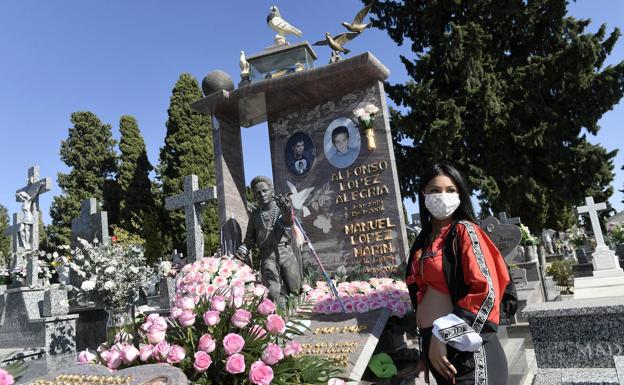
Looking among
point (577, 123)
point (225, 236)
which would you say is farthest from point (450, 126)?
point (225, 236)

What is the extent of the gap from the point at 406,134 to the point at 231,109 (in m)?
9.92

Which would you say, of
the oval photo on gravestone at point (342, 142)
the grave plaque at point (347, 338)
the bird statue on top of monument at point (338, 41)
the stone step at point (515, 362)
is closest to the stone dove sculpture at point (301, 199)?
the oval photo on gravestone at point (342, 142)

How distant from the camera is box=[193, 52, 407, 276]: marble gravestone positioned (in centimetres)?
634

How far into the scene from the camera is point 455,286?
2256 millimetres

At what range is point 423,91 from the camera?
1544 cm

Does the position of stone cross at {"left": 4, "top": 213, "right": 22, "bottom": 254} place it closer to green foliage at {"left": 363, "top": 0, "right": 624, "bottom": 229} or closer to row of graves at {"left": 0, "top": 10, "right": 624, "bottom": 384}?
row of graves at {"left": 0, "top": 10, "right": 624, "bottom": 384}

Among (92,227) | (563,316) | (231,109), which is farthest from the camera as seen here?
(92,227)

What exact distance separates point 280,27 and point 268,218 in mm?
3799

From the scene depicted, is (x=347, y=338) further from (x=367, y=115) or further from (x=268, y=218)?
(x=367, y=115)

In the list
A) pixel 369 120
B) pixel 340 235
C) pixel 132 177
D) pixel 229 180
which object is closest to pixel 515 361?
pixel 340 235

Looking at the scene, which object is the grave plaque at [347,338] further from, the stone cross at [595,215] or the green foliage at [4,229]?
the green foliage at [4,229]

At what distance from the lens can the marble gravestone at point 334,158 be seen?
6.34m

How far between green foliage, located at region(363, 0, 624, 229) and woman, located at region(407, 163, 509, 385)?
12994 mm

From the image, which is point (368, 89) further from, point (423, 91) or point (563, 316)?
point (423, 91)
